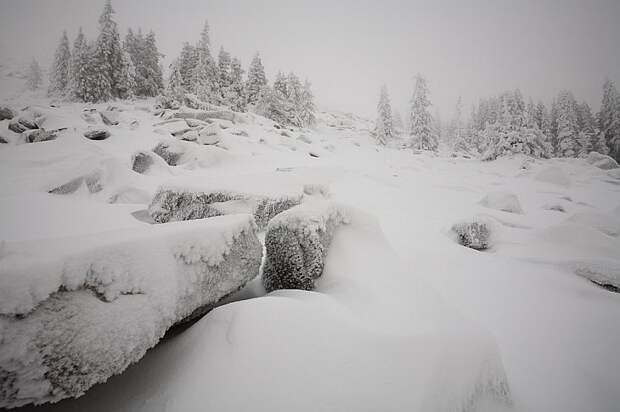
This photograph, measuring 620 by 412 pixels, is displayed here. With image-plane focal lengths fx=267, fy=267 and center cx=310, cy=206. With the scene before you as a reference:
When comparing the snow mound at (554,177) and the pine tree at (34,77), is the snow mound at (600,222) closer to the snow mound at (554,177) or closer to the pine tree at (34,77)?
the snow mound at (554,177)

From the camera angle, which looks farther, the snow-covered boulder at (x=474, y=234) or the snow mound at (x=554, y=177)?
the snow mound at (x=554, y=177)

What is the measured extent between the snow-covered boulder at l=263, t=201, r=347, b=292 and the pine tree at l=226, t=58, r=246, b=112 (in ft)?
123

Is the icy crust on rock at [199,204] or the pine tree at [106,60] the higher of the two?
the pine tree at [106,60]

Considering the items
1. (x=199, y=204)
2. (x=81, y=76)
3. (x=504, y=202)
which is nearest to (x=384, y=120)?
(x=504, y=202)

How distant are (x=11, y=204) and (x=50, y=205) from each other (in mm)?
368

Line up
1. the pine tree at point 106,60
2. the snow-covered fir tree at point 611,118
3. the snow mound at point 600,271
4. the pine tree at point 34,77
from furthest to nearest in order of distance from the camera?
the pine tree at point 34,77
the snow-covered fir tree at point 611,118
the pine tree at point 106,60
the snow mound at point 600,271

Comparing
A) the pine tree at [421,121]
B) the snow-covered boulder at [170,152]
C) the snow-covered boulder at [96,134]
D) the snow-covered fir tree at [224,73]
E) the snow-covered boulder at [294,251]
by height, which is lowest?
the snow-covered boulder at [294,251]

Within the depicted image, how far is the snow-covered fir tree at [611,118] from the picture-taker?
132 ft

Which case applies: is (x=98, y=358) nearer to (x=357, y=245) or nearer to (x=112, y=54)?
(x=357, y=245)

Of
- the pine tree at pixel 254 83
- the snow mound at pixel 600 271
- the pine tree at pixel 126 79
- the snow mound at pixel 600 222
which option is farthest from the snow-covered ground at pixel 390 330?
the pine tree at pixel 126 79

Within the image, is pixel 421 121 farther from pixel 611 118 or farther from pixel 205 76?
pixel 611 118

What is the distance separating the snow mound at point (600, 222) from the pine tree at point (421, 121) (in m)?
34.6

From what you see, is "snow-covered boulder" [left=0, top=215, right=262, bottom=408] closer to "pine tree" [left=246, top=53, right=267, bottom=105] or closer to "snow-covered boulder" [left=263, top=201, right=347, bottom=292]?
"snow-covered boulder" [left=263, top=201, right=347, bottom=292]

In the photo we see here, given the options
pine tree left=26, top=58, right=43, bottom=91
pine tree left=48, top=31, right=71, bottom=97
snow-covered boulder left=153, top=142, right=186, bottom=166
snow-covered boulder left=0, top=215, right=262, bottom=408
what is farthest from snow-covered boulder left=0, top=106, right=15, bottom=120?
pine tree left=26, top=58, right=43, bottom=91
